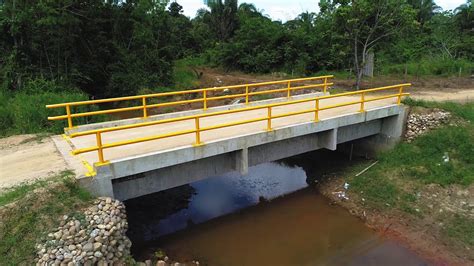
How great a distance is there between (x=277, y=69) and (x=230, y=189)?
24855mm

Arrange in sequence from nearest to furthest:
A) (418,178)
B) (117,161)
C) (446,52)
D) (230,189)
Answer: (117,161) → (418,178) → (230,189) → (446,52)

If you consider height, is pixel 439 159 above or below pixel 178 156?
below

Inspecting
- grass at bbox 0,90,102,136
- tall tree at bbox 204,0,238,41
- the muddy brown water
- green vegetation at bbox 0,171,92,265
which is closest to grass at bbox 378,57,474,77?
the muddy brown water

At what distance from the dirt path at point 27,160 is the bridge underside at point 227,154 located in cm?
150

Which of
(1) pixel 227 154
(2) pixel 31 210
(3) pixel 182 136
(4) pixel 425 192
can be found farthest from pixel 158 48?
(2) pixel 31 210

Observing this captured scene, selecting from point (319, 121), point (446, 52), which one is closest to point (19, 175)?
point (319, 121)

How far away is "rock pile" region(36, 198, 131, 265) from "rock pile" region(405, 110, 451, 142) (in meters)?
12.5

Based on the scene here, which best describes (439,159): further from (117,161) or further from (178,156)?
(117,161)

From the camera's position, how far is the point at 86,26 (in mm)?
26000

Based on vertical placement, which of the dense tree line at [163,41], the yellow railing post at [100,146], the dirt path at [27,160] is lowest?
the dirt path at [27,160]

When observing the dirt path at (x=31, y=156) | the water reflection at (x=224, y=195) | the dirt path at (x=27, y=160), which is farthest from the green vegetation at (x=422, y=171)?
the dirt path at (x=27, y=160)

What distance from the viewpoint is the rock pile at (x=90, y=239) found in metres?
6.87

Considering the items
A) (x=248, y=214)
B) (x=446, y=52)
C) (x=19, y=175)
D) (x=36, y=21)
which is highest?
(x=36, y=21)

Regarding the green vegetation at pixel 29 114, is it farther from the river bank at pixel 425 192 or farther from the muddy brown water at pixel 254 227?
the river bank at pixel 425 192
